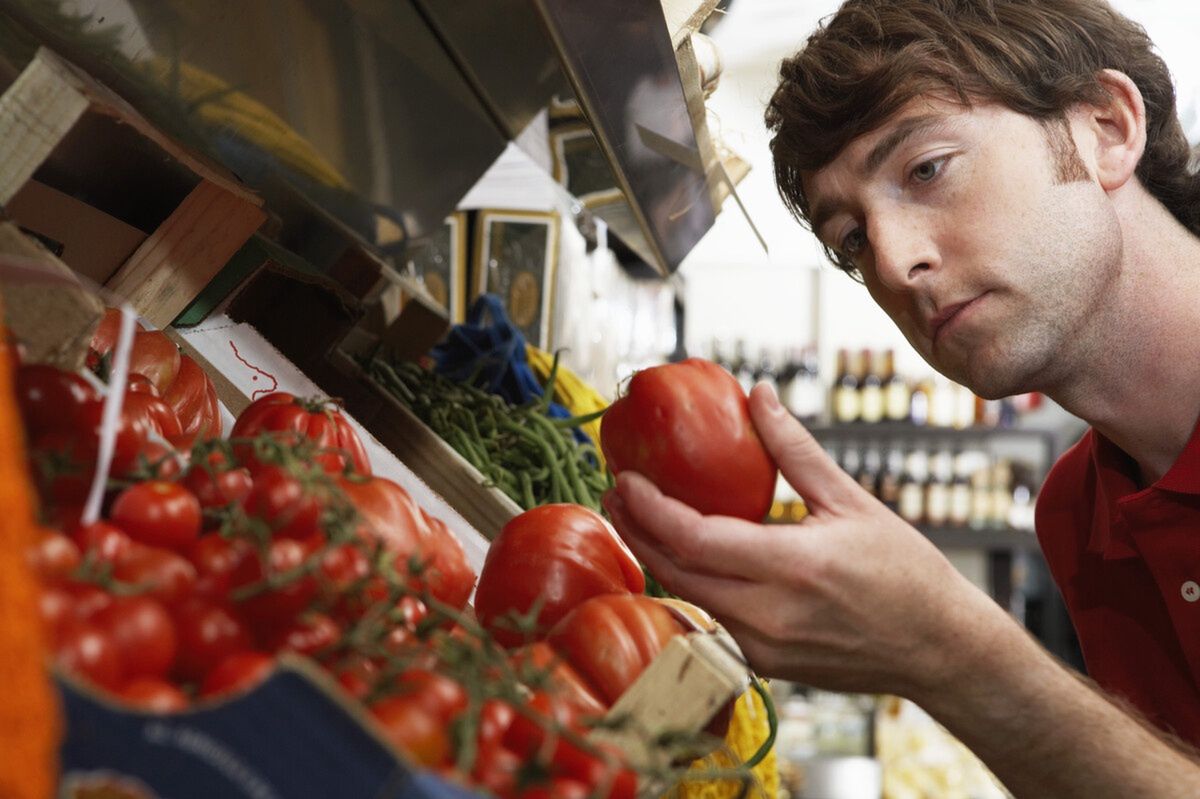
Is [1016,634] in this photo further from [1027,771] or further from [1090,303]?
[1090,303]

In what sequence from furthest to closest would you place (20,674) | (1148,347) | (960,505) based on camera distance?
(960,505)
(1148,347)
(20,674)

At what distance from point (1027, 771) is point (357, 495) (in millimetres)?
825

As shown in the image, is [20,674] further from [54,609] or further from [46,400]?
[46,400]

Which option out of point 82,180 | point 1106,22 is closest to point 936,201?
point 1106,22

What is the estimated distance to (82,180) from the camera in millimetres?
1339

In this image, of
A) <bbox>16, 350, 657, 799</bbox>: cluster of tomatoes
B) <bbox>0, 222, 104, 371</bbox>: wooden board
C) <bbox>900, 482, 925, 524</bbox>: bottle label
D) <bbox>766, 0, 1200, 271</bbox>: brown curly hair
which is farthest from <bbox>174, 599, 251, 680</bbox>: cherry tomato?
<bbox>900, 482, 925, 524</bbox>: bottle label

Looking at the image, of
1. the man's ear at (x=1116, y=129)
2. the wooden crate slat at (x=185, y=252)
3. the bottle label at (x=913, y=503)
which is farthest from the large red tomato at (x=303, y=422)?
the bottle label at (x=913, y=503)

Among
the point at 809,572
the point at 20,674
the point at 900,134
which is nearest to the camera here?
the point at 20,674

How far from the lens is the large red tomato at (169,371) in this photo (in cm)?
116

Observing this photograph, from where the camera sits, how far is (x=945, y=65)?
1594 mm

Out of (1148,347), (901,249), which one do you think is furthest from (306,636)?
(1148,347)

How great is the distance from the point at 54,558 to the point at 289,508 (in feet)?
0.48

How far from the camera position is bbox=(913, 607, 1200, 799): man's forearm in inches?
43.1

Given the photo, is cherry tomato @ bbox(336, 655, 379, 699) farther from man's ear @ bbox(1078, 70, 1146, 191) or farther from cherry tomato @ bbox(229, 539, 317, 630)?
man's ear @ bbox(1078, 70, 1146, 191)
